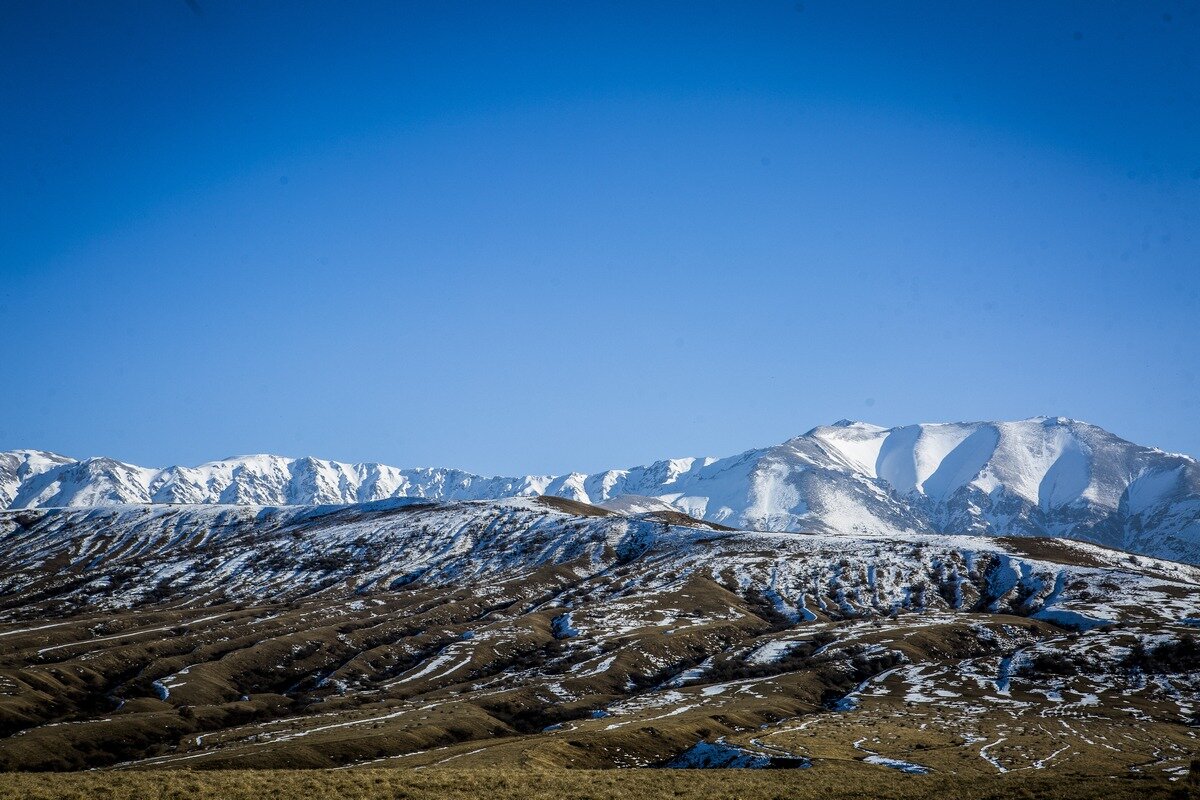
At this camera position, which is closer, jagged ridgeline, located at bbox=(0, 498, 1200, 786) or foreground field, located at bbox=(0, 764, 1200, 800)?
foreground field, located at bbox=(0, 764, 1200, 800)

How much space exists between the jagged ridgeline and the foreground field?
41.5 feet

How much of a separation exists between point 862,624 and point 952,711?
2310 inches

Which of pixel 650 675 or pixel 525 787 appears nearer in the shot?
pixel 525 787

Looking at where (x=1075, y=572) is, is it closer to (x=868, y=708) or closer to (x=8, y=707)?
(x=868, y=708)

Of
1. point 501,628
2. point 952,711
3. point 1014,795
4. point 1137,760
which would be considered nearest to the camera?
point 1014,795

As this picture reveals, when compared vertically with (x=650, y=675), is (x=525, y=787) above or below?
above

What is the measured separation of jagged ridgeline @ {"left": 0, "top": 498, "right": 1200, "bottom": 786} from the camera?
70.4m

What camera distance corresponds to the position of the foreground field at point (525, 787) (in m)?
35.4

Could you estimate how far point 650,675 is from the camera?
126375 mm

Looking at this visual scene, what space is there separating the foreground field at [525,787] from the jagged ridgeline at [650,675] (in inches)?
498

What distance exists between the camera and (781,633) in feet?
487

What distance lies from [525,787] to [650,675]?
89.9 meters

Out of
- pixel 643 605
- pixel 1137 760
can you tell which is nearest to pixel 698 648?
pixel 643 605

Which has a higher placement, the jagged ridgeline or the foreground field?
the foreground field
